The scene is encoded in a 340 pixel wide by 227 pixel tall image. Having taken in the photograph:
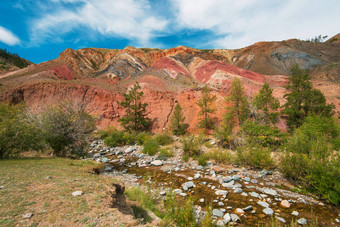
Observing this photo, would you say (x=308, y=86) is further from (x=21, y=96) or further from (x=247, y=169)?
(x=21, y=96)

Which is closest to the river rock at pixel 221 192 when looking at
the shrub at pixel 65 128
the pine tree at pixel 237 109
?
the shrub at pixel 65 128

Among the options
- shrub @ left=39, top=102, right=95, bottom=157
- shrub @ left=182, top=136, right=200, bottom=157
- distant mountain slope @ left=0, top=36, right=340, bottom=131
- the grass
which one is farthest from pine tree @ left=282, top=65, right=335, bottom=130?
shrub @ left=39, top=102, right=95, bottom=157

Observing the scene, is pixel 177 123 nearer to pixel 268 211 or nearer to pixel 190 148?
pixel 190 148

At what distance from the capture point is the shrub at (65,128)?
8539 mm

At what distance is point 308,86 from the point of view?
17078 mm

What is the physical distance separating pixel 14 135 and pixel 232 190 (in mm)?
10702

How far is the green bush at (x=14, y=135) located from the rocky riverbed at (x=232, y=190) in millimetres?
4272

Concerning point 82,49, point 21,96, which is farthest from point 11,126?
point 82,49

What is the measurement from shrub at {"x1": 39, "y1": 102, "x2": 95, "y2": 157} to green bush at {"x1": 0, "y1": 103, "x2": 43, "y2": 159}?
663 mm

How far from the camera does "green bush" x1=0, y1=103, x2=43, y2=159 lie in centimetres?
664

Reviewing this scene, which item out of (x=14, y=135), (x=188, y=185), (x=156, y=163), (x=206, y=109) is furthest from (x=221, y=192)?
(x=206, y=109)

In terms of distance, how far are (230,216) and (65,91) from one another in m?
28.4

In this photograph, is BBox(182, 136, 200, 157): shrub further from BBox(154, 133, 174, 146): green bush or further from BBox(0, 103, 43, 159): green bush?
BBox(0, 103, 43, 159): green bush

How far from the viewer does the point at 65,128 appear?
29.0 feet
